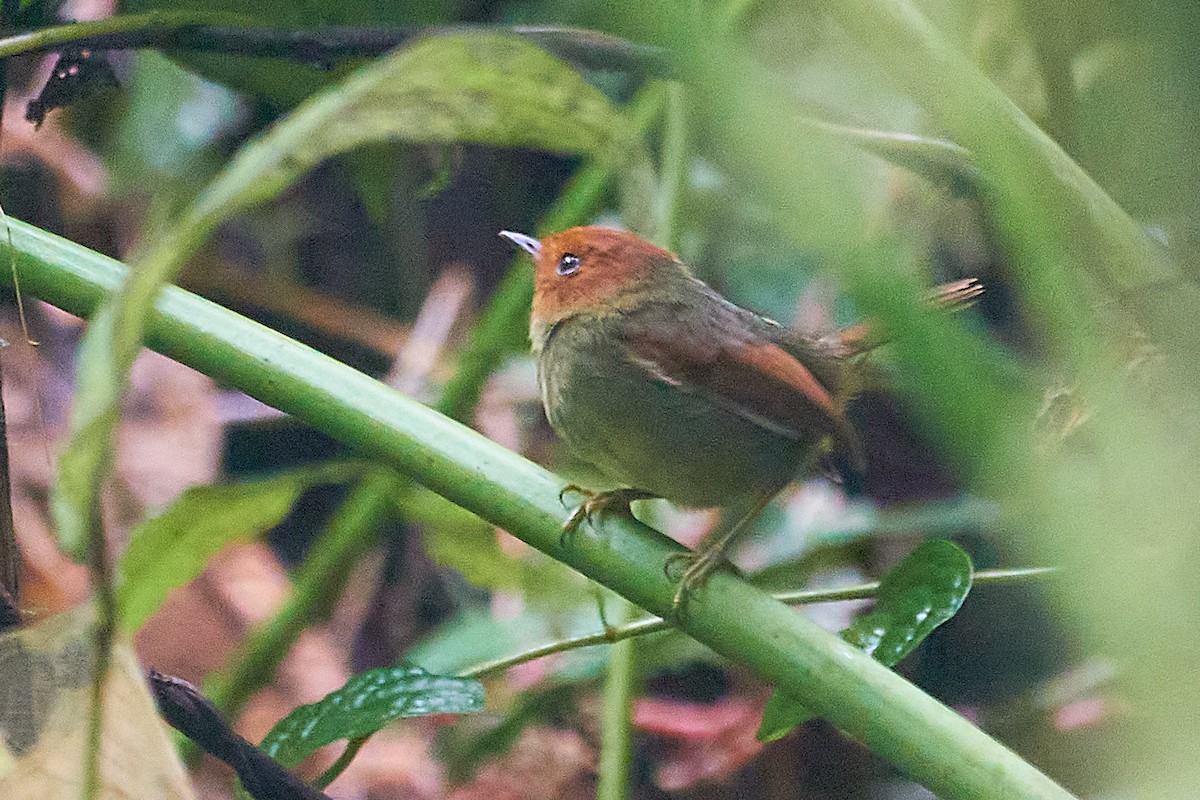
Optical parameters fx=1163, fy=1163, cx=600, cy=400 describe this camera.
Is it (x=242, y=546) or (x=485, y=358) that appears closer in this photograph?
(x=485, y=358)

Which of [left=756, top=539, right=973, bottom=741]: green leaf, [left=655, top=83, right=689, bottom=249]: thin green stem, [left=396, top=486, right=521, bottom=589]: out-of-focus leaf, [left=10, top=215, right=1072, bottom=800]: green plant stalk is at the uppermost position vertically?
[left=655, top=83, right=689, bottom=249]: thin green stem

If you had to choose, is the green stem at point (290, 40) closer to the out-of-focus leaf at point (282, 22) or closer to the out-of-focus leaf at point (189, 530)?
the out-of-focus leaf at point (282, 22)

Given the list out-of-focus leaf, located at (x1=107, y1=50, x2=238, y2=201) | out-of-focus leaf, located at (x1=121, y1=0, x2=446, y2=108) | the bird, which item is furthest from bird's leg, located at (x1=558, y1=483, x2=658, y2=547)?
out-of-focus leaf, located at (x1=107, y1=50, x2=238, y2=201)

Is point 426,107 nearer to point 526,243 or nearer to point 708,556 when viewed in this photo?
point 708,556

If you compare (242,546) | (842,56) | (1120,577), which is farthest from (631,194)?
(242,546)

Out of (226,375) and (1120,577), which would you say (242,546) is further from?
(1120,577)

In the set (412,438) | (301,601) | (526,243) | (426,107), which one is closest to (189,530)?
(301,601)

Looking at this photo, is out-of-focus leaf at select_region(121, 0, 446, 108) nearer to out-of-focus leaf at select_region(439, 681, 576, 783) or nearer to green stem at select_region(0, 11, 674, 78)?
green stem at select_region(0, 11, 674, 78)
